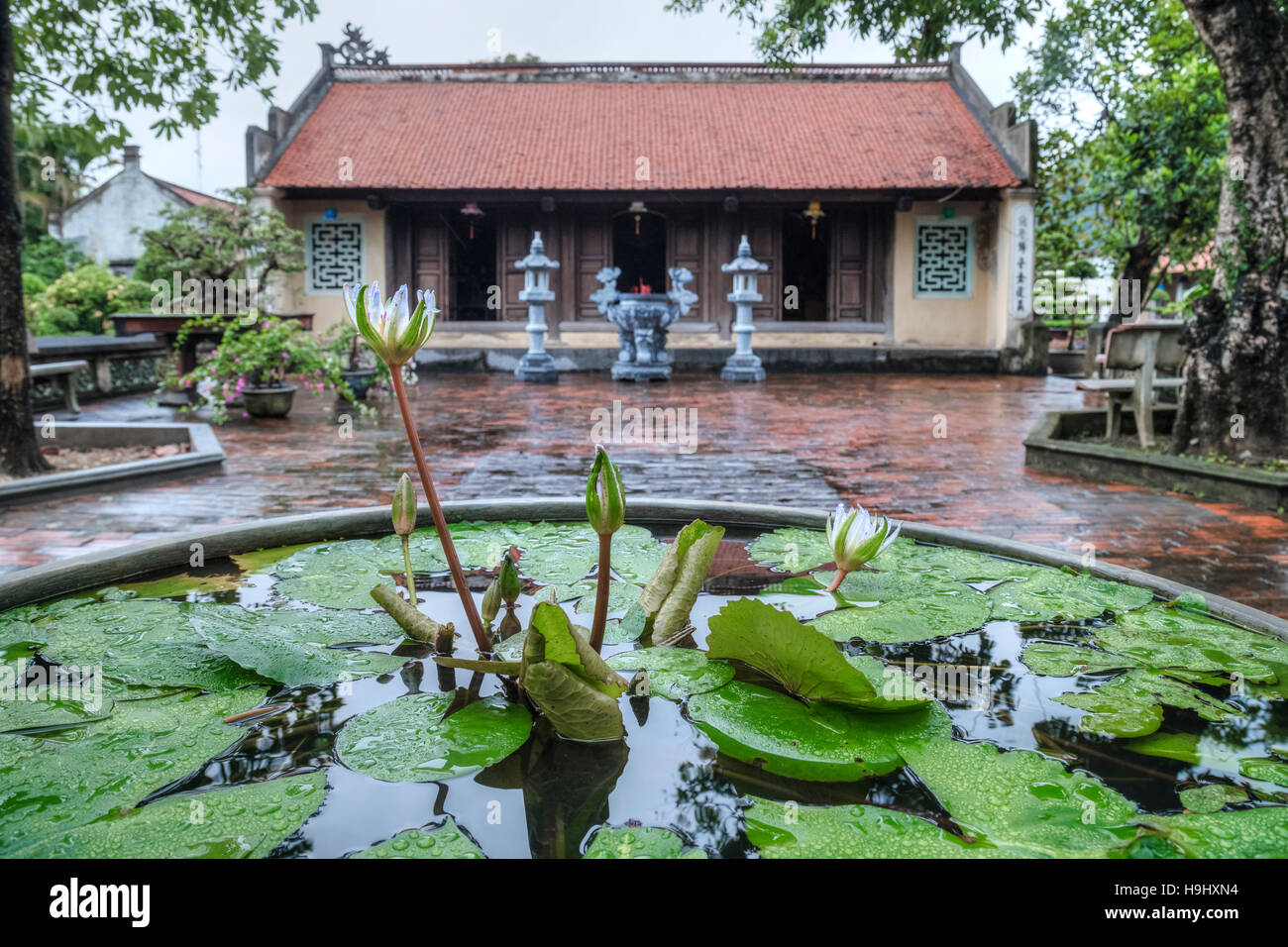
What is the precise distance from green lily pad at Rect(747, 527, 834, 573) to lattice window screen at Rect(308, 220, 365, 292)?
607 inches

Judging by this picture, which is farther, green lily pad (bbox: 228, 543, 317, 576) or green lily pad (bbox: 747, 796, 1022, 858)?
green lily pad (bbox: 228, 543, 317, 576)

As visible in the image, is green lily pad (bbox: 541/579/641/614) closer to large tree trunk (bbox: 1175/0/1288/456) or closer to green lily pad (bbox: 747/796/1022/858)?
green lily pad (bbox: 747/796/1022/858)

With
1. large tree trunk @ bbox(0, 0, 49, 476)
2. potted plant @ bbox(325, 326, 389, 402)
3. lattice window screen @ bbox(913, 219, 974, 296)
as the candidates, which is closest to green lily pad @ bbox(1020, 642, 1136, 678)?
large tree trunk @ bbox(0, 0, 49, 476)

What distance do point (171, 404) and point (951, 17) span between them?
8.97 meters

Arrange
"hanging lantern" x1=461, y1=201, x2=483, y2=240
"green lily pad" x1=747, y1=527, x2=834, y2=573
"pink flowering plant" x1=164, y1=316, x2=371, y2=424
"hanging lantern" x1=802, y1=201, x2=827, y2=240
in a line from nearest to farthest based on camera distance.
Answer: "green lily pad" x1=747, y1=527, x2=834, y2=573 → "pink flowering plant" x1=164, y1=316, x2=371, y2=424 → "hanging lantern" x1=802, y1=201, x2=827, y2=240 → "hanging lantern" x1=461, y1=201, x2=483, y2=240

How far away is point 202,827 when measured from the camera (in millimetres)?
1248

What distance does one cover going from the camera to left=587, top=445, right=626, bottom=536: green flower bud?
4.61ft

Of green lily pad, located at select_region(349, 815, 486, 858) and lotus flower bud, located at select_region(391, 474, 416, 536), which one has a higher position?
lotus flower bud, located at select_region(391, 474, 416, 536)

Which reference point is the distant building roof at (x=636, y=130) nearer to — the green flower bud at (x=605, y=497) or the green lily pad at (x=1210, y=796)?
the green flower bud at (x=605, y=497)

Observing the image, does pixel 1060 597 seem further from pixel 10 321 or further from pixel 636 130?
pixel 636 130

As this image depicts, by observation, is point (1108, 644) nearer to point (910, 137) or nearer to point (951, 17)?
point (951, 17)

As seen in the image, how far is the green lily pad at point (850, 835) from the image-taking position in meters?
1.21

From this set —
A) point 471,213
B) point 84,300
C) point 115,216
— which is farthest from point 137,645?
point 115,216
